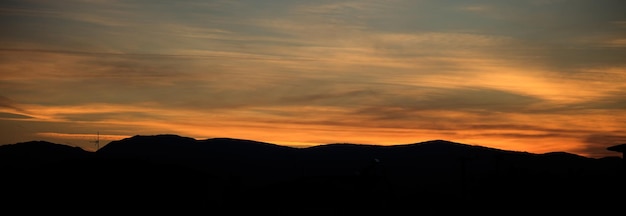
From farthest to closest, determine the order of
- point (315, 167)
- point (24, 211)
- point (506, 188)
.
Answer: point (315, 167) → point (506, 188) → point (24, 211)

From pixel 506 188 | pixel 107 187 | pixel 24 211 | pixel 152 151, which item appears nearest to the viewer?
pixel 24 211

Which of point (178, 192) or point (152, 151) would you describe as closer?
point (178, 192)

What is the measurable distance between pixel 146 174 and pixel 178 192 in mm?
2715

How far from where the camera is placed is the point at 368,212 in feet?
153

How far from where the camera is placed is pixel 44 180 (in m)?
50.2

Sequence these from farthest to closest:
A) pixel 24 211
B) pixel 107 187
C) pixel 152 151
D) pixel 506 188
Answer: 1. pixel 152 151
2. pixel 506 188
3. pixel 107 187
4. pixel 24 211

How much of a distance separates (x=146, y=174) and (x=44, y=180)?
6688 mm

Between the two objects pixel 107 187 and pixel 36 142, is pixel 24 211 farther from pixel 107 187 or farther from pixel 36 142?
pixel 36 142

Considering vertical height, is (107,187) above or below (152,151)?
below

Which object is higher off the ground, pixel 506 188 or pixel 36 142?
pixel 36 142

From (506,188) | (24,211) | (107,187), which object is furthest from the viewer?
(506,188)

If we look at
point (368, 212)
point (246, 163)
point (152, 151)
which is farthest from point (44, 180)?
point (152, 151)

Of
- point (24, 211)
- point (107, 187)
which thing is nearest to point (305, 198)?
point (107, 187)

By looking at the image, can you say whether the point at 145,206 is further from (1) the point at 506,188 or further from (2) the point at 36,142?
(2) the point at 36,142
